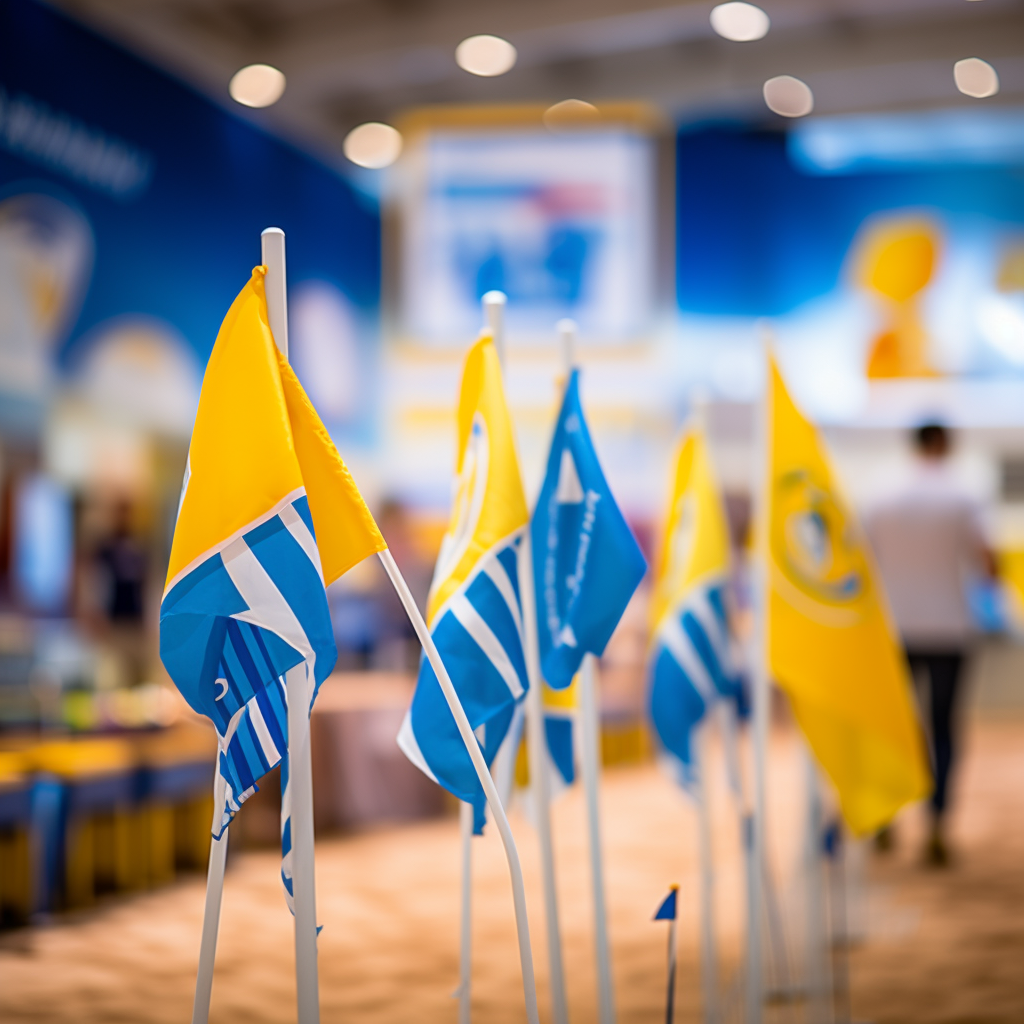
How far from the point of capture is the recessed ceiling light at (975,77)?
10648 millimetres

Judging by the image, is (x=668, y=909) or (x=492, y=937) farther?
(x=492, y=937)

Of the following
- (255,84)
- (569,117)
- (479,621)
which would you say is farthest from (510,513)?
(255,84)

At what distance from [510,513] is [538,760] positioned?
0.39m

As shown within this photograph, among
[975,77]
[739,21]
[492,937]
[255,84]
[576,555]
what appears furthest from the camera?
[975,77]

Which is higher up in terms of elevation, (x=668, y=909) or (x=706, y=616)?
(x=706, y=616)

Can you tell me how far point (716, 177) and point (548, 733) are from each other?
Answer: 10011mm

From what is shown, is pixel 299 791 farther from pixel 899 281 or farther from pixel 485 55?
pixel 899 281

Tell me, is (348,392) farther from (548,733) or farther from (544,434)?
(548,733)

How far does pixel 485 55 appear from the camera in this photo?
1050 centimetres

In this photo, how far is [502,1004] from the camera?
296 centimetres

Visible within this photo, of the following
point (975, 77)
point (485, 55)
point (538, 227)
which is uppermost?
point (485, 55)

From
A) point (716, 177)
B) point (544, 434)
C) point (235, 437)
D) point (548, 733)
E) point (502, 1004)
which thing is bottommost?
point (502, 1004)

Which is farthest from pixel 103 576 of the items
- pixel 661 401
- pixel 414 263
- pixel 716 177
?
pixel 716 177

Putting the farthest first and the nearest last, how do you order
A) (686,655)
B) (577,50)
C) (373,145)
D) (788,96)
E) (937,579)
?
(373,145)
(788,96)
(577,50)
(937,579)
(686,655)
